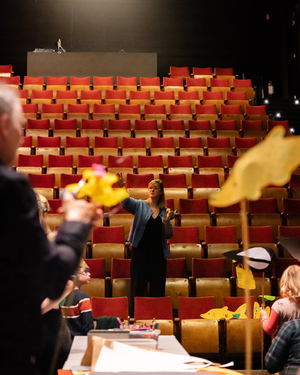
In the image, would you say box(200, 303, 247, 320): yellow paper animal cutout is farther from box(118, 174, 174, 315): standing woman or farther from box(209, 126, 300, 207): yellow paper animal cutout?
box(209, 126, 300, 207): yellow paper animal cutout

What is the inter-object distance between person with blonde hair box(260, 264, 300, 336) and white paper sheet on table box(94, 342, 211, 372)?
102 cm

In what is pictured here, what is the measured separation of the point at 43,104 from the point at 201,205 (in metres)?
2.02

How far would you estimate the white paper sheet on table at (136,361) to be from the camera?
0.75m

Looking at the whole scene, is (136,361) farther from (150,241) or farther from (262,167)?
(150,241)

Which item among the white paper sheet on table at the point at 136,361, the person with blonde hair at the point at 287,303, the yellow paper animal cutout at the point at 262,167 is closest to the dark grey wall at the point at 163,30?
the person with blonde hair at the point at 287,303

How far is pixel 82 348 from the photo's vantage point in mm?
1065

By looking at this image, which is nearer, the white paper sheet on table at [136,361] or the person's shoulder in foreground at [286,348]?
the white paper sheet on table at [136,361]

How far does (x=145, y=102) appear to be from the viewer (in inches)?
189

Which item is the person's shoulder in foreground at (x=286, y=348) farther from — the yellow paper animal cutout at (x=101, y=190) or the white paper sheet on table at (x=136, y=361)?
the yellow paper animal cutout at (x=101, y=190)

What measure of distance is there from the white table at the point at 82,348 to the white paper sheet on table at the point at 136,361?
120mm

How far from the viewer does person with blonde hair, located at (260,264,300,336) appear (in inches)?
69.5

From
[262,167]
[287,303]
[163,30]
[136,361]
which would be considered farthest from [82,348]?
[163,30]

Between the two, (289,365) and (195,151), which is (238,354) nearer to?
(289,365)

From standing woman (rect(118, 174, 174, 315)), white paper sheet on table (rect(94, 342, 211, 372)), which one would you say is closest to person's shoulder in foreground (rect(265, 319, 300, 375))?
white paper sheet on table (rect(94, 342, 211, 372))
